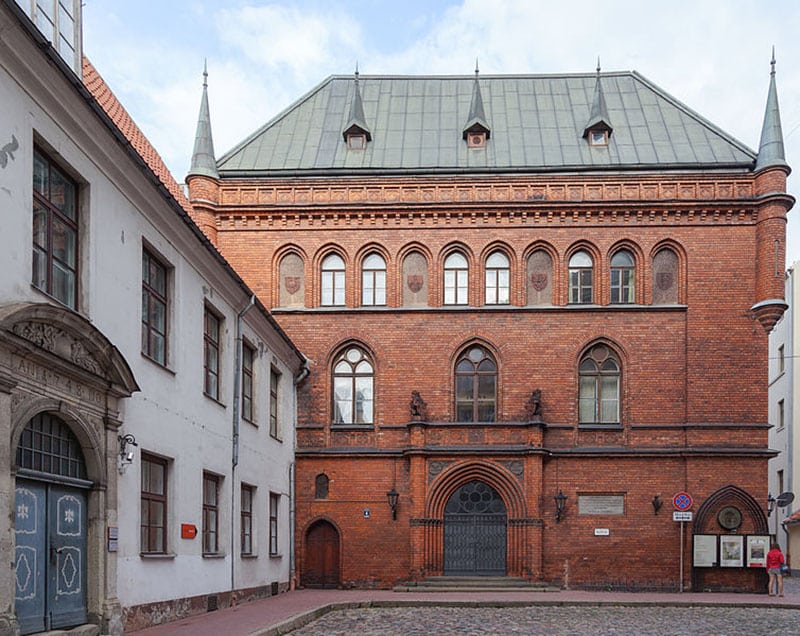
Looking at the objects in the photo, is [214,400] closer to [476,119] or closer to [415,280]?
[415,280]

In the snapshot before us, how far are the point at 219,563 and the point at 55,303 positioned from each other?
9138 mm

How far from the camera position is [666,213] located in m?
29.4

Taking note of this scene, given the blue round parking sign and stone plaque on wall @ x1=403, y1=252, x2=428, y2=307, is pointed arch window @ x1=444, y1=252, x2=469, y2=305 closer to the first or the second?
stone plaque on wall @ x1=403, y1=252, x2=428, y2=307

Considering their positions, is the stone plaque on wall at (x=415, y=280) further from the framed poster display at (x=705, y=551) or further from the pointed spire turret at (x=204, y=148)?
the framed poster display at (x=705, y=551)

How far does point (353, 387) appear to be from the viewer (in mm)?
29688

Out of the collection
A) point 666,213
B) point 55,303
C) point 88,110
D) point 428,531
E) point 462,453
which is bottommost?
point 428,531

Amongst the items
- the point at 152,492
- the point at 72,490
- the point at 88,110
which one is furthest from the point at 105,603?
the point at 88,110

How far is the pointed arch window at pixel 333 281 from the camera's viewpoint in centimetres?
3005

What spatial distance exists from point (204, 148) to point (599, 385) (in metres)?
13.3

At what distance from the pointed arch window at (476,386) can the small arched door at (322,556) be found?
4.82 metres

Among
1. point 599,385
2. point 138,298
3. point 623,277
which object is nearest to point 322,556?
point 599,385

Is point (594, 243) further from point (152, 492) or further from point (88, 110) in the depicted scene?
point (88, 110)

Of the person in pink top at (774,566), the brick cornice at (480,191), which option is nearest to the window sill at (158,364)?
the brick cornice at (480,191)

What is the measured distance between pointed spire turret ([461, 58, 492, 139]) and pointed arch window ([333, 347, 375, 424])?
767cm
